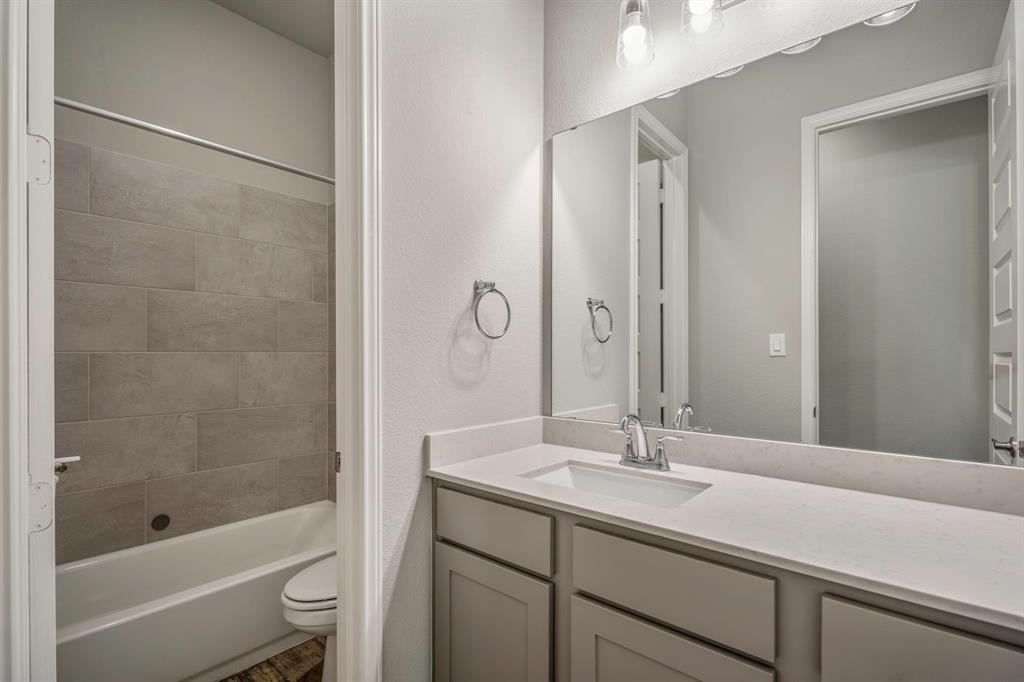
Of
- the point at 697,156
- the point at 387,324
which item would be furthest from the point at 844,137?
the point at 387,324

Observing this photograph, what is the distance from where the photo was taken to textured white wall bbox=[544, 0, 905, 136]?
4.26 ft

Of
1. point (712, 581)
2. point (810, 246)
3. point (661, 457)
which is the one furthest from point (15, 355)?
point (810, 246)

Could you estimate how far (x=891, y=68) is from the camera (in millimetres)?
1184

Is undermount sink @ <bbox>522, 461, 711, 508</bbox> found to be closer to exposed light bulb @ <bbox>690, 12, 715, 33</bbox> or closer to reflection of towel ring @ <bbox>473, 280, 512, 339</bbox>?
reflection of towel ring @ <bbox>473, 280, 512, 339</bbox>

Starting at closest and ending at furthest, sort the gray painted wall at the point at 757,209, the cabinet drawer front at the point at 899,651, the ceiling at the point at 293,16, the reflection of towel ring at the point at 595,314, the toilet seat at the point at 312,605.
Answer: the cabinet drawer front at the point at 899,651 < the gray painted wall at the point at 757,209 < the toilet seat at the point at 312,605 < the reflection of towel ring at the point at 595,314 < the ceiling at the point at 293,16

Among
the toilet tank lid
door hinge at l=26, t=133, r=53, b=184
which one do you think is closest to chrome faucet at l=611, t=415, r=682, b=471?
the toilet tank lid

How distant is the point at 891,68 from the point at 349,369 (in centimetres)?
159

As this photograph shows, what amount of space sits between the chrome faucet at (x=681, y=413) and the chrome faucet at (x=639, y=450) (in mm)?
64

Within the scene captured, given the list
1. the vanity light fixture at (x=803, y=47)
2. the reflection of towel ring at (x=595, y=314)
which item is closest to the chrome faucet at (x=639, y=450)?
the reflection of towel ring at (x=595, y=314)

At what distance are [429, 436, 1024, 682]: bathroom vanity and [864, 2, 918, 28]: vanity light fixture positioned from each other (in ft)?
3.87

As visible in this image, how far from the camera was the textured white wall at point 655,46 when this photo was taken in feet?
4.26

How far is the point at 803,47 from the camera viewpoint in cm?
130

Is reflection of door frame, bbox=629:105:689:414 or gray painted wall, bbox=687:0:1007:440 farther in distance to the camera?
reflection of door frame, bbox=629:105:689:414

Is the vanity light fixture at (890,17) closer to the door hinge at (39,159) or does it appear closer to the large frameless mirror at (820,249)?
the large frameless mirror at (820,249)
